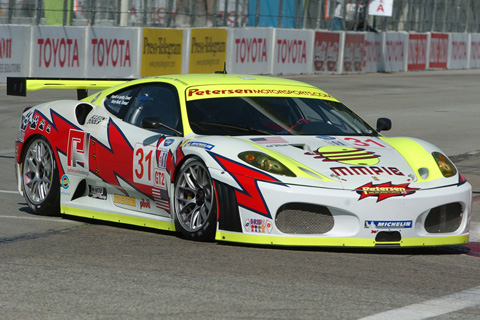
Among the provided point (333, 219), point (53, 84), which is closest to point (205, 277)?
point (333, 219)

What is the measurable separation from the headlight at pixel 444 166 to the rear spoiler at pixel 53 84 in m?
2.99

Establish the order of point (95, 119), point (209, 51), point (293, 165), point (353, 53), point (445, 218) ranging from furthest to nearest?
point (353, 53)
point (209, 51)
point (95, 119)
point (445, 218)
point (293, 165)

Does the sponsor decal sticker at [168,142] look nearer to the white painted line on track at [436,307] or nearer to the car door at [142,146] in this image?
the car door at [142,146]

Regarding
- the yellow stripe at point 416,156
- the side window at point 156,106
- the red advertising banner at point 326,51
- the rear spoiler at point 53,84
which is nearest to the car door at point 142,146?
the side window at point 156,106

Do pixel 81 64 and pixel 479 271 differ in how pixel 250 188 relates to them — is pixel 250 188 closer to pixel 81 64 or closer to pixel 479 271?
pixel 479 271

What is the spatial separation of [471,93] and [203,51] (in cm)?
741

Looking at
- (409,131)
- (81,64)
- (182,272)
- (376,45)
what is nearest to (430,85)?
(376,45)

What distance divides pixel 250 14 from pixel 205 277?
26.4 m

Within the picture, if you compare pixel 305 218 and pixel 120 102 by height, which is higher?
pixel 120 102

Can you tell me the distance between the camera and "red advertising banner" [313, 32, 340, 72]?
32.8 m

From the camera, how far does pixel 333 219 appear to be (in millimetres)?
6703

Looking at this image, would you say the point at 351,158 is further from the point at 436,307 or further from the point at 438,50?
the point at 438,50

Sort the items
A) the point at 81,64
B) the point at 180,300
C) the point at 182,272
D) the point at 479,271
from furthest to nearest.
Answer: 1. the point at 81,64
2. the point at 479,271
3. the point at 182,272
4. the point at 180,300

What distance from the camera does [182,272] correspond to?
5965mm
